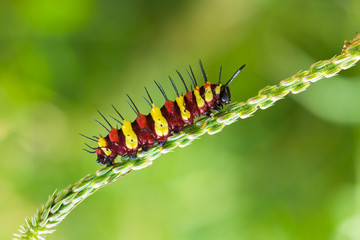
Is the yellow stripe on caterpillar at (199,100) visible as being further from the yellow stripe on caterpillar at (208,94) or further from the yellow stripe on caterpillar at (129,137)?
the yellow stripe on caterpillar at (129,137)

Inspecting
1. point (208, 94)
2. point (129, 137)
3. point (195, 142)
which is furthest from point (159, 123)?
point (195, 142)

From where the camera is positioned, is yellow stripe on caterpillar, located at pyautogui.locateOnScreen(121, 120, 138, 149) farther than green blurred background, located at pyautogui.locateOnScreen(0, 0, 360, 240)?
No

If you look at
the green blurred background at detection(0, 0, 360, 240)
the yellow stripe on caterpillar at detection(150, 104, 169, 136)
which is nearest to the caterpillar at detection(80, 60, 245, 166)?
the yellow stripe on caterpillar at detection(150, 104, 169, 136)

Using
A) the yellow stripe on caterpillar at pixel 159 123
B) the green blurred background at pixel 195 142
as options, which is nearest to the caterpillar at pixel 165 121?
the yellow stripe on caterpillar at pixel 159 123

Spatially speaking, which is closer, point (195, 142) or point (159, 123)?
point (159, 123)

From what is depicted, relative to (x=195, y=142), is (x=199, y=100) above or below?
below

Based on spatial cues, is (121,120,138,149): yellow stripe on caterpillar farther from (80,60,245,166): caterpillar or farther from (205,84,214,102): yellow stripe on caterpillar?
(205,84,214,102): yellow stripe on caterpillar

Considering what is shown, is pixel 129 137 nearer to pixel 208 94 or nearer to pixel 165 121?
pixel 165 121

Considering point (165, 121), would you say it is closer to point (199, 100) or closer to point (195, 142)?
point (199, 100)
